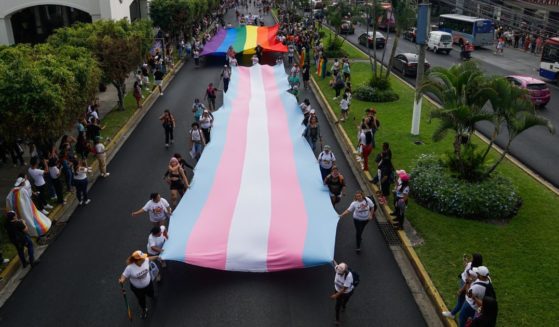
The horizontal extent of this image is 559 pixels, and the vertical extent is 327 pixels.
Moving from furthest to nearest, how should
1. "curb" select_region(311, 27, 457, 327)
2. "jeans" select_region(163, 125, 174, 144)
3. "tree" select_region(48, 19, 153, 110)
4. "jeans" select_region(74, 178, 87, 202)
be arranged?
"tree" select_region(48, 19, 153, 110), "jeans" select_region(163, 125, 174, 144), "jeans" select_region(74, 178, 87, 202), "curb" select_region(311, 27, 457, 327)

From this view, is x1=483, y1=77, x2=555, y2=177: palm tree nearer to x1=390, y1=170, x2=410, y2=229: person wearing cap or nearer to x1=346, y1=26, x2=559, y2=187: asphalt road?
x1=390, y1=170, x2=410, y2=229: person wearing cap

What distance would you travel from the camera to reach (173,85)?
29.5m

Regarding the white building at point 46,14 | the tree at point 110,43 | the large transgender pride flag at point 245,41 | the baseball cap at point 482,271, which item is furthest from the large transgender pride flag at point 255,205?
the large transgender pride flag at point 245,41

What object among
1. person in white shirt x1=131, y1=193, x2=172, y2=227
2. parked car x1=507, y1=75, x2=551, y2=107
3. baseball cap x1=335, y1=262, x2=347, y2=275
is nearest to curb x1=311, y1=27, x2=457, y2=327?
baseball cap x1=335, y1=262, x2=347, y2=275

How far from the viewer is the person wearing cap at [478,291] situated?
7.94 meters

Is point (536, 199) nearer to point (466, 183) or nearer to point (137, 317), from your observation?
point (466, 183)

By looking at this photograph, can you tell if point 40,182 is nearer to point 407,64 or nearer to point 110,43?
point 110,43

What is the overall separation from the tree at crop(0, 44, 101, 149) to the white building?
1527 cm

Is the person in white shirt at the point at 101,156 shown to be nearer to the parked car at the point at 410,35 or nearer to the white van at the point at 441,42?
the white van at the point at 441,42

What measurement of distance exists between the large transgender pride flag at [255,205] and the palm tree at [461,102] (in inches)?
144

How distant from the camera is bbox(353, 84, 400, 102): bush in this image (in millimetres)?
23984

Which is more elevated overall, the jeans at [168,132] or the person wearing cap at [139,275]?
the person wearing cap at [139,275]

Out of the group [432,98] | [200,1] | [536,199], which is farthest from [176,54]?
[536,199]

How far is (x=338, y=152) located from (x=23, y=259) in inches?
427
